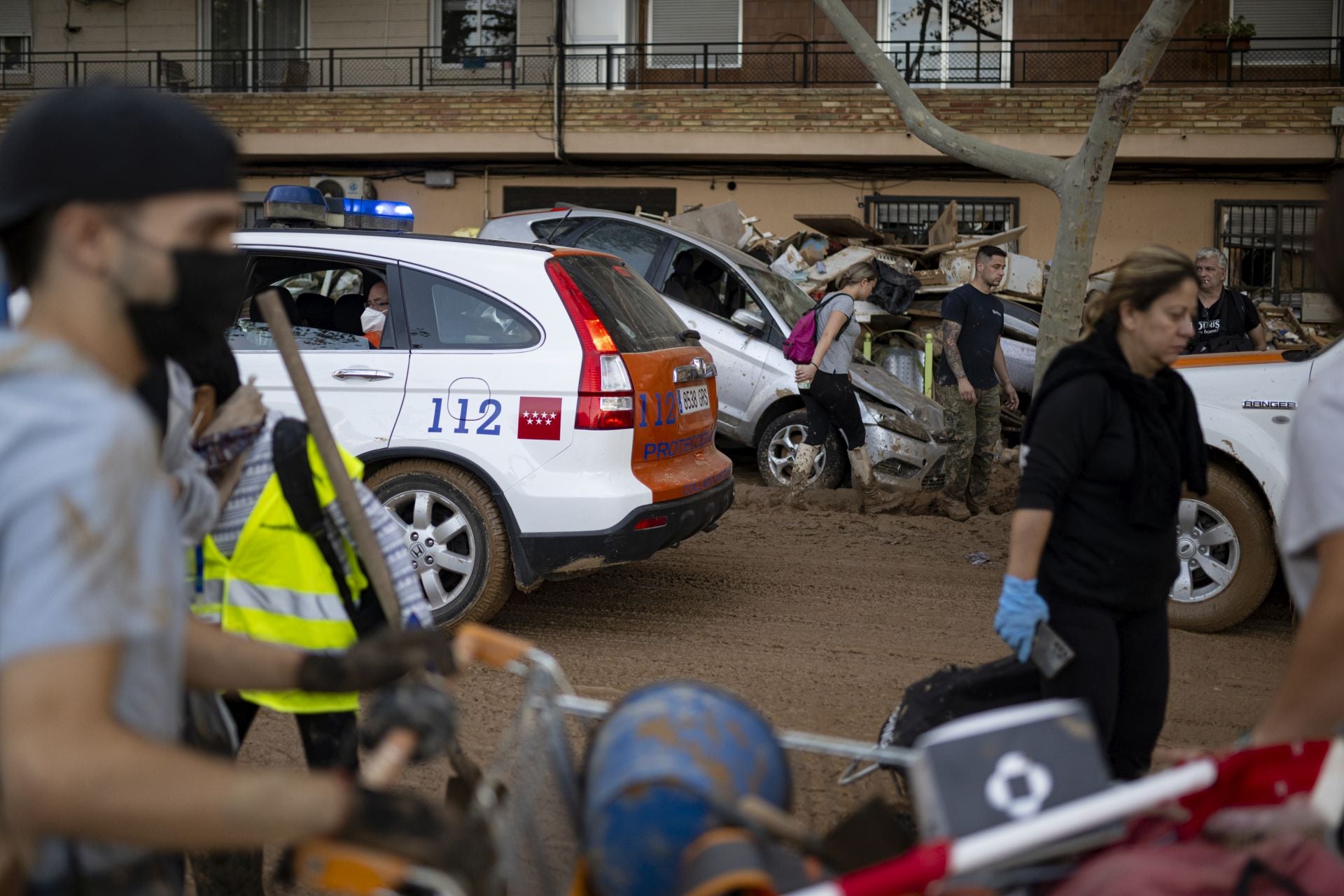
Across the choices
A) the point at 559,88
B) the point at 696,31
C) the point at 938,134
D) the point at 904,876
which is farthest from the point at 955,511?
the point at 696,31

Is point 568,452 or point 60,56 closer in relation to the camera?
point 568,452

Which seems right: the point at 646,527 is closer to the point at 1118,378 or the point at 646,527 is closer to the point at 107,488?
the point at 1118,378

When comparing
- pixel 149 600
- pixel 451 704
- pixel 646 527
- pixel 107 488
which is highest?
pixel 107 488

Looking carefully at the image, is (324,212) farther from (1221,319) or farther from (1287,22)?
(1287,22)

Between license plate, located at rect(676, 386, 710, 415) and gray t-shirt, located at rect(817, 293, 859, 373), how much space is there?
303cm

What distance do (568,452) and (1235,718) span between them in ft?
10.2

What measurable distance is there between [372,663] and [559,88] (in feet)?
57.8

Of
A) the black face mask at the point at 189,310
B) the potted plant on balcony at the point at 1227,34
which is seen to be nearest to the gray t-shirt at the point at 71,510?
the black face mask at the point at 189,310

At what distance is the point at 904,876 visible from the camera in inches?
69.3

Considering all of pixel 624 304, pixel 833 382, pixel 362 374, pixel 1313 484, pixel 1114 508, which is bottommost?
pixel 833 382

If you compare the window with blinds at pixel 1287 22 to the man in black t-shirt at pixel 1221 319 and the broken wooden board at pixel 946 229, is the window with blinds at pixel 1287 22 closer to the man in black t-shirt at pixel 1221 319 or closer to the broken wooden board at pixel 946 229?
the broken wooden board at pixel 946 229

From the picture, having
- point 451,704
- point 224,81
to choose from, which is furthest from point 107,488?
point 224,81

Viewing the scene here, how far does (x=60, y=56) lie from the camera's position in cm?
2131

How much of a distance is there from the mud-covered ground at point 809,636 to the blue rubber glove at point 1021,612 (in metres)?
0.99
